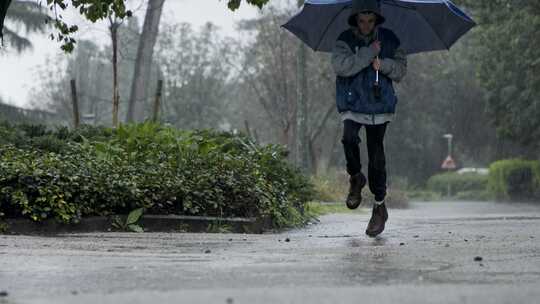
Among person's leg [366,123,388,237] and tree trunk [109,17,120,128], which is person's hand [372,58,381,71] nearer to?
person's leg [366,123,388,237]

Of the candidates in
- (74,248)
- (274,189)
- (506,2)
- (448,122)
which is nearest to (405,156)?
(448,122)

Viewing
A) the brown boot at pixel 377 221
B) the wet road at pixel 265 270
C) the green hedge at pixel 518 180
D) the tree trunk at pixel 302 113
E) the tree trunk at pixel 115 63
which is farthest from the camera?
the green hedge at pixel 518 180

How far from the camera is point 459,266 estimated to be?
674 centimetres

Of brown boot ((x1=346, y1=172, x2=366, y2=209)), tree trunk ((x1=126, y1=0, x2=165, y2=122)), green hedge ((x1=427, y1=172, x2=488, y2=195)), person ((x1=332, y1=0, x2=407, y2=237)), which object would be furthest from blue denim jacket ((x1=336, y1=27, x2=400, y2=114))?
green hedge ((x1=427, y1=172, x2=488, y2=195))

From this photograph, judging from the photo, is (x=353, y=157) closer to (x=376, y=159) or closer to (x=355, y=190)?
(x=376, y=159)

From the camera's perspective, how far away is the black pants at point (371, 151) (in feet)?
32.7

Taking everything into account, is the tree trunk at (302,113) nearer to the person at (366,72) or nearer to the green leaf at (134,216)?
the green leaf at (134,216)

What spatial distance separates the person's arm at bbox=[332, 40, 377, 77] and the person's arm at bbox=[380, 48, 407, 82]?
0.13m

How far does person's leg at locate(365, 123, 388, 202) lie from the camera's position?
10086 millimetres

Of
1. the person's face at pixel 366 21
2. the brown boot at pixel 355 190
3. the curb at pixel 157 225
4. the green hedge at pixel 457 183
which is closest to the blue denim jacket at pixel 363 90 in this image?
the person's face at pixel 366 21

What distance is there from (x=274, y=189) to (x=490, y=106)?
35.1 meters

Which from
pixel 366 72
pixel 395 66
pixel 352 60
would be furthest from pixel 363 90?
pixel 395 66

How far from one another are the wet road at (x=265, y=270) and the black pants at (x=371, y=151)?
801mm

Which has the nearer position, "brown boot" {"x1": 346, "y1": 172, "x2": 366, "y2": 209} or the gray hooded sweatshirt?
the gray hooded sweatshirt
